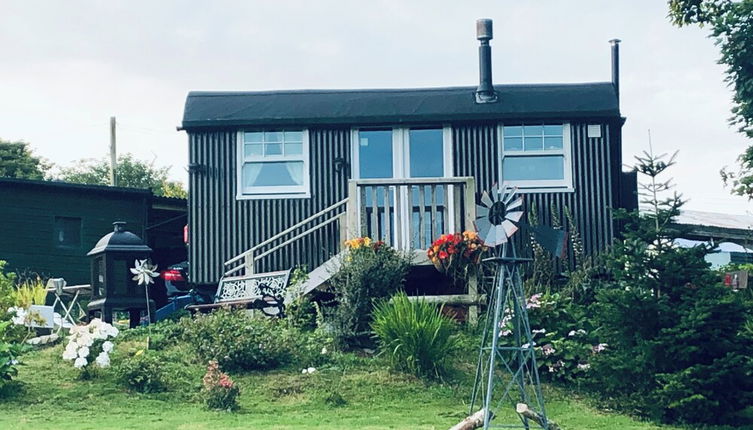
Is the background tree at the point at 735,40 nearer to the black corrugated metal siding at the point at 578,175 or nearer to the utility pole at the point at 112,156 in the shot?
the black corrugated metal siding at the point at 578,175

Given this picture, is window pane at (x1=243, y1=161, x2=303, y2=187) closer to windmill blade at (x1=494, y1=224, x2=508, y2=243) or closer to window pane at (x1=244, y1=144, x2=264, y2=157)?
window pane at (x1=244, y1=144, x2=264, y2=157)

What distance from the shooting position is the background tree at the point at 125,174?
4225cm

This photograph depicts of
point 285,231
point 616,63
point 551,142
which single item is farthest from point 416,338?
point 616,63

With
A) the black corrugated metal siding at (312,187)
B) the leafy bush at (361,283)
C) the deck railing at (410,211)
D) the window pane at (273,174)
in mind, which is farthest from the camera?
the window pane at (273,174)

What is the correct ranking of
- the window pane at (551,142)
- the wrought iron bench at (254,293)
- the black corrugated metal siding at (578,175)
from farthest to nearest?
the window pane at (551,142), the black corrugated metal siding at (578,175), the wrought iron bench at (254,293)

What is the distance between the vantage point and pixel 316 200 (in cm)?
1742

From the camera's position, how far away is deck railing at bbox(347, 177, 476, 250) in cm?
1531

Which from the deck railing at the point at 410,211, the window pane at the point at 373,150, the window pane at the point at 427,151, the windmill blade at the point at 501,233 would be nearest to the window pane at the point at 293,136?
the window pane at the point at 373,150

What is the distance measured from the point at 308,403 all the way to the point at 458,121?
718 centimetres

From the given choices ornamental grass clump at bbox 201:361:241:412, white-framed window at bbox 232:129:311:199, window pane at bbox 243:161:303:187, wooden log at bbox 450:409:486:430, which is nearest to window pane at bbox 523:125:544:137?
white-framed window at bbox 232:129:311:199

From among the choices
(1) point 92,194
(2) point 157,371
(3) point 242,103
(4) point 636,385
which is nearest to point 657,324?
(4) point 636,385

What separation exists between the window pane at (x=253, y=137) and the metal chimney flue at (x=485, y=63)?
3343 mm

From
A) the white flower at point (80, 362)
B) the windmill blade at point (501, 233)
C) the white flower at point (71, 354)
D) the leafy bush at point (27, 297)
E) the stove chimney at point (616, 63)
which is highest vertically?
the stove chimney at point (616, 63)

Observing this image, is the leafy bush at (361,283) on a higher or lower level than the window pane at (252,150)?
lower
